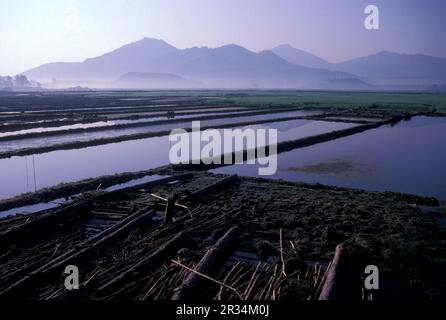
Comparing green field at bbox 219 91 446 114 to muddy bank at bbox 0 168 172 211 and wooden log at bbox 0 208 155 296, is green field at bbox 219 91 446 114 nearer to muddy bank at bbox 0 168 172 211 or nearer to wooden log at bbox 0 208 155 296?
muddy bank at bbox 0 168 172 211

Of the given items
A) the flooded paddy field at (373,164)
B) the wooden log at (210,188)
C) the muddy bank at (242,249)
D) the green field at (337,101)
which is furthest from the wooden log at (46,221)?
the green field at (337,101)

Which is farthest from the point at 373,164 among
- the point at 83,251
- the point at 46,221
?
the point at 83,251

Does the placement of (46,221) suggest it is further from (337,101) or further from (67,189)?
(337,101)

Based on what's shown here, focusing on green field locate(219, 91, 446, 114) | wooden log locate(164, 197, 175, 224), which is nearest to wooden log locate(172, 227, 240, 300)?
wooden log locate(164, 197, 175, 224)

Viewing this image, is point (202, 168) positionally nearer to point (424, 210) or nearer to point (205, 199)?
point (205, 199)

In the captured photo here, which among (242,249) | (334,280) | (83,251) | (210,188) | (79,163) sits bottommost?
(242,249)

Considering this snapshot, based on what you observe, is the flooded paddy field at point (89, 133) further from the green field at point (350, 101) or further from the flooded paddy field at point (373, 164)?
the green field at point (350, 101)
